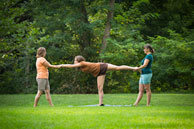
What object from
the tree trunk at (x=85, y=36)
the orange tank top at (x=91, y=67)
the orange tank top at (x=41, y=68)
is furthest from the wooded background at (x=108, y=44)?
the orange tank top at (x=41, y=68)

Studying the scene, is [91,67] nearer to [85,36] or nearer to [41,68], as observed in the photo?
[41,68]

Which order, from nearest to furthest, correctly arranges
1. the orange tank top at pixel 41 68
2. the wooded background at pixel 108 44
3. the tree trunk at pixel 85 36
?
the orange tank top at pixel 41 68 < the wooded background at pixel 108 44 < the tree trunk at pixel 85 36

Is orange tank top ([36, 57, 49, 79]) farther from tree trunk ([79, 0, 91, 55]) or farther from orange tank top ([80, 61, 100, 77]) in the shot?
tree trunk ([79, 0, 91, 55])

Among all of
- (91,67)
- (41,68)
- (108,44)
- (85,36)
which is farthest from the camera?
(85,36)

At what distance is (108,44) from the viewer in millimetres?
21453

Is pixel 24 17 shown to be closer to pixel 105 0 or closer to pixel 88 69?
pixel 105 0

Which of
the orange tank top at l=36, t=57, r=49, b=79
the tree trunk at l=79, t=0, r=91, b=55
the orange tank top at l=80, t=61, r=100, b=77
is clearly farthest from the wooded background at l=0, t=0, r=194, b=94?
the orange tank top at l=36, t=57, r=49, b=79

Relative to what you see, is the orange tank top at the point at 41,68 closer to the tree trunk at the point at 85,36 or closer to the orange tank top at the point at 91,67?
the orange tank top at the point at 91,67

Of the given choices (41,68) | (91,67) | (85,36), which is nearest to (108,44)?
(85,36)

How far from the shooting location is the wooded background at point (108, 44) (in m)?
20.2

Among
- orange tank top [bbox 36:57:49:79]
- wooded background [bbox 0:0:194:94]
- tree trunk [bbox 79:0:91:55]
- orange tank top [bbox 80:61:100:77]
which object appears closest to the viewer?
orange tank top [bbox 36:57:49:79]

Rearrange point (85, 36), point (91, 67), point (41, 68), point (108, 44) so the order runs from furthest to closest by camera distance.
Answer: point (85, 36), point (108, 44), point (91, 67), point (41, 68)

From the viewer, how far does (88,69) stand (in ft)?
31.1

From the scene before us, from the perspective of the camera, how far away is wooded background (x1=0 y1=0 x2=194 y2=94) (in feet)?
66.3
